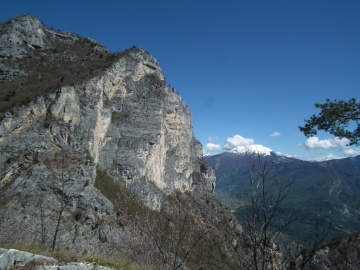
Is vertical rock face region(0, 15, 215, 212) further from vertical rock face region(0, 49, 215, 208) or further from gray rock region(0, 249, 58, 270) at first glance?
gray rock region(0, 249, 58, 270)

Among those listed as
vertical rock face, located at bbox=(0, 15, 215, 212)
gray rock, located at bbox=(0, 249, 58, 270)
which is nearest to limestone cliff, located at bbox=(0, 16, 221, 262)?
vertical rock face, located at bbox=(0, 15, 215, 212)

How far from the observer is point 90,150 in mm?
49344

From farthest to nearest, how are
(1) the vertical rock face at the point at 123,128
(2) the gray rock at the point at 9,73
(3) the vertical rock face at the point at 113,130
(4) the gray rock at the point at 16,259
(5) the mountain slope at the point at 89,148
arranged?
(2) the gray rock at the point at 9,73, (1) the vertical rock face at the point at 123,128, (3) the vertical rock face at the point at 113,130, (5) the mountain slope at the point at 89,148, (4) the gray rock at the point at 16,259

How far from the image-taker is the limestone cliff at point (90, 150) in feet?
104

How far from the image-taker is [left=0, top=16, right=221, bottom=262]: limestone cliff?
3169cm

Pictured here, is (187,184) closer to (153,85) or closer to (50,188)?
(153,85)

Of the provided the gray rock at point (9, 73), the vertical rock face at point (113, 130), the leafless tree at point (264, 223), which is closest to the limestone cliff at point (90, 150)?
the vertical rock face at point (113, 130)

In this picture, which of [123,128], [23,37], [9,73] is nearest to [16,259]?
[123,128]

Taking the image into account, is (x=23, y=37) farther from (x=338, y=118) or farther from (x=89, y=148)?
(x=338, y=118)

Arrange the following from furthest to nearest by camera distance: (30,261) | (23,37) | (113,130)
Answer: (23,37)
(113,130)
(30,261)

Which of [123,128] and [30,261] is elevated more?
[123,128]

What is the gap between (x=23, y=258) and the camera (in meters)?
7.45

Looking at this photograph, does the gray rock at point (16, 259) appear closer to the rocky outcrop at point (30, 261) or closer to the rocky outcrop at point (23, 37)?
the rocky outcrop at point (30, 261)

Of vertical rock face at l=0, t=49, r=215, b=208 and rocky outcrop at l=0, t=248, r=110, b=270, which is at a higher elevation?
vertical rock face at l=0, t=49, r=215, b=208
